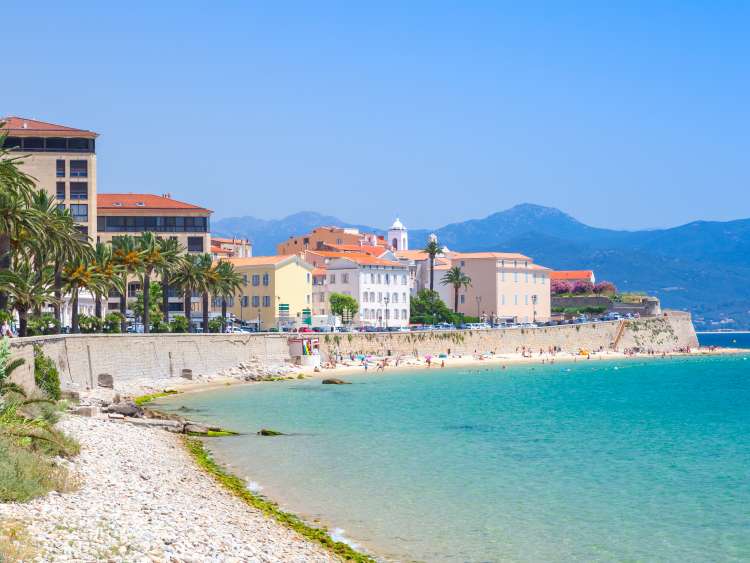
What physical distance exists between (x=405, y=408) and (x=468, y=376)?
3002cm

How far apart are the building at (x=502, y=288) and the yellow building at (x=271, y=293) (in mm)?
31511

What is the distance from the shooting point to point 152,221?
98.2m

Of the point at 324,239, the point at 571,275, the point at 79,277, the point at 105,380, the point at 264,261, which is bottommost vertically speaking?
the point at 105,380

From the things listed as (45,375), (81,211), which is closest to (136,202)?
(81,211)

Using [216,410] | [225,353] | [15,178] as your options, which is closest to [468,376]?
[225,353]

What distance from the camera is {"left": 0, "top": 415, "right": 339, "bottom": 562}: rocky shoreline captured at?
57.5 ft

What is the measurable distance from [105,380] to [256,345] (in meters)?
23.5

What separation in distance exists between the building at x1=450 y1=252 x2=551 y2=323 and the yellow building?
31.5m

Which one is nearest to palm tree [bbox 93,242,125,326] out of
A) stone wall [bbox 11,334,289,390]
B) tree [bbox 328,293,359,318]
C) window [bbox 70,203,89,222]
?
stone wall [bbox 11,334,289,390]

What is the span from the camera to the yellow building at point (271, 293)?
4053 inches

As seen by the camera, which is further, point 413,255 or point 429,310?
point 413,255

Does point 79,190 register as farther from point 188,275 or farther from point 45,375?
point 45,375

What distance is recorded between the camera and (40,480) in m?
21.0

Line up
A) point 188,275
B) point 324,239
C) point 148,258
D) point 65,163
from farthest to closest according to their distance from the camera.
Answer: point 324,239
point 65,163
point 188,275
point 148,258
